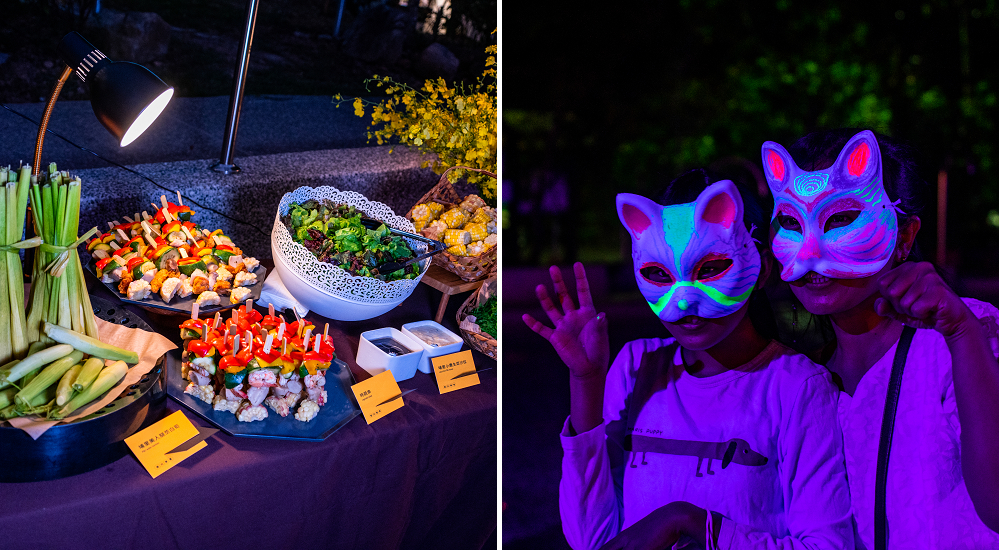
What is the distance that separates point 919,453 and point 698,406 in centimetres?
36

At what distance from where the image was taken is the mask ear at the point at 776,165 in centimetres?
116

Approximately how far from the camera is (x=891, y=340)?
1155 mm

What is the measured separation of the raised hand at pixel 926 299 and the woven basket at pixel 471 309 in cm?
97

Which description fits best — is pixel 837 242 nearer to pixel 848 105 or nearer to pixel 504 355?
pixel 848 105

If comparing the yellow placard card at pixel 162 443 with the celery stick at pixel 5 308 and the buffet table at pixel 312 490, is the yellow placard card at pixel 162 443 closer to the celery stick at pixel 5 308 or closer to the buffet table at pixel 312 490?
the buffet table at pixel 312 490

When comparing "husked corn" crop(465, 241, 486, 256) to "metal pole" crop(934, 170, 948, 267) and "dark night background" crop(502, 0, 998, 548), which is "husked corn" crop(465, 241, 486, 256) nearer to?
"dark night background" crop(502, 0, 998, 548)

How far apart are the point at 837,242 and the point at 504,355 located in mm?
637

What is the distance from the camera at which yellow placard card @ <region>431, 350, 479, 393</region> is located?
1.77m

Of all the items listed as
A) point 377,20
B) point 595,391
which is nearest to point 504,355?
point 595,391

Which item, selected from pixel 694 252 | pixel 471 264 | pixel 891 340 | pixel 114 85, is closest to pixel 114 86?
pixel 114 85

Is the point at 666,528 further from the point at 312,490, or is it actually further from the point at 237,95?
the point at 237,95

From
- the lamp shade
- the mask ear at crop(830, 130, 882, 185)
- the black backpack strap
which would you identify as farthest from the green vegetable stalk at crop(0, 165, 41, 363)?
the black backpack strap

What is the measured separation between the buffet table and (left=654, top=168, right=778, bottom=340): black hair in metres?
0.77

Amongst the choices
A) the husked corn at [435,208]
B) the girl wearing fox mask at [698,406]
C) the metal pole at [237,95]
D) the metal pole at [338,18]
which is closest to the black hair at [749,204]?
the girl wearing fox mask at [698,406]
